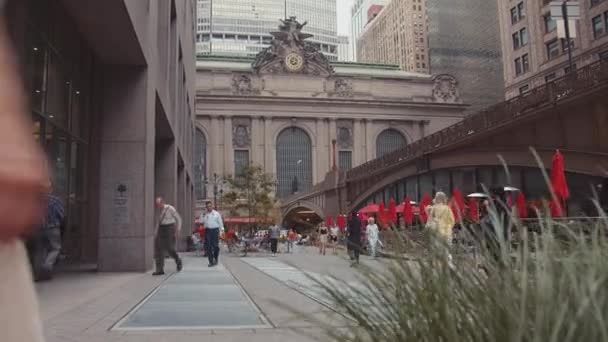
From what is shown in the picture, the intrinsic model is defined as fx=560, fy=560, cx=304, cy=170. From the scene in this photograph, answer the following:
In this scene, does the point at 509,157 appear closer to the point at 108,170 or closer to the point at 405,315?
the point at 108,170

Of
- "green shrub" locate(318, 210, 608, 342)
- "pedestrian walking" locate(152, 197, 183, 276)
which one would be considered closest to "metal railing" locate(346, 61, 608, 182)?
"pedestrian walking" locate(152, 197, 183, 276)

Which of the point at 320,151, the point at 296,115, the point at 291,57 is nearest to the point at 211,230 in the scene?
the point at 296,115

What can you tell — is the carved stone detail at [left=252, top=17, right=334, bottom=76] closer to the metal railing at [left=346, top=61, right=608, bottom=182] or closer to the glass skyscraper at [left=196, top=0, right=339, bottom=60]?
the metal railing at [left=346, top=61, right=608, bottom=182]

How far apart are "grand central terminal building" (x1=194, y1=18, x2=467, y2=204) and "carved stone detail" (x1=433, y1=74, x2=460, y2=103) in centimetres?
63

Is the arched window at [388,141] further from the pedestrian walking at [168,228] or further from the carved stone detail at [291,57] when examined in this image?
the pedestrian walking at [168,228]

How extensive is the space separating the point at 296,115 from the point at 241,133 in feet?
29.2

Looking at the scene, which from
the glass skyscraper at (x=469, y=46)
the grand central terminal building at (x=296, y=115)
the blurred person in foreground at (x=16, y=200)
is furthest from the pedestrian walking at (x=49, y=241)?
the glass skyscraper at (x=469, y=46)

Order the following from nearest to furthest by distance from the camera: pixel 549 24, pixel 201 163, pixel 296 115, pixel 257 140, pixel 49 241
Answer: pixel 49 241
pixel 549 24
pixel 201 163
pixel 257 140
pixel 296 115

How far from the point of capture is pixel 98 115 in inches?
A: 550

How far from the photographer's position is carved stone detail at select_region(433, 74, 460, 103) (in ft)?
306

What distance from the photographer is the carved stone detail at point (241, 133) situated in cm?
8544

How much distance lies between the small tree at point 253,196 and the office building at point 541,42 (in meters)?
26.2

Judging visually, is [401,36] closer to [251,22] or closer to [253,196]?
[251,22]

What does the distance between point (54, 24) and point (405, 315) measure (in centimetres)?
1137
